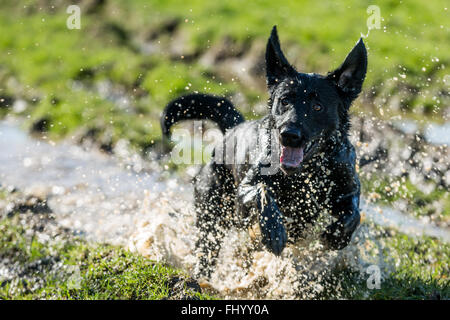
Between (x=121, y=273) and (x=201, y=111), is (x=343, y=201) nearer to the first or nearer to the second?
(x=201, y=111)

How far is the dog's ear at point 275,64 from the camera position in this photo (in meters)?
3.75

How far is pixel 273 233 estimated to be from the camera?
10.9 feet

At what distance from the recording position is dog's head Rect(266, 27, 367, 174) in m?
3.46

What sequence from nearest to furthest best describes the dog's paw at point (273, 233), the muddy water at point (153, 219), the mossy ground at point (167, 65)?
the dog's paw at point (273, 233), the muddy water at point (153, 219), the mossy ground at point (167, 65)

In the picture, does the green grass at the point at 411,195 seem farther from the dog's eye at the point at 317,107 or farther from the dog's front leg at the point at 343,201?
the dog's eye at the point at 317,107

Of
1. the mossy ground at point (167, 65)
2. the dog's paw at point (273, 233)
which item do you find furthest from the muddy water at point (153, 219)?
the dog's paw at point (273, 233)

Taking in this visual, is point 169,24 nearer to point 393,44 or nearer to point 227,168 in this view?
point 393,44

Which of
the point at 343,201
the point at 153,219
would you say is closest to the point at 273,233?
the point at 343,201

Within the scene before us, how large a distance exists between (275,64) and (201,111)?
1153mm

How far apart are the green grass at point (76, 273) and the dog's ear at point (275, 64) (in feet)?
5.85

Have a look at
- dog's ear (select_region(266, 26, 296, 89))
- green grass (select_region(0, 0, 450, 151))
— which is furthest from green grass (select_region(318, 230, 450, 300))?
green grass (select_region(0, 0, 450, 151))

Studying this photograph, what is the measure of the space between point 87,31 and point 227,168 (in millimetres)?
9805
